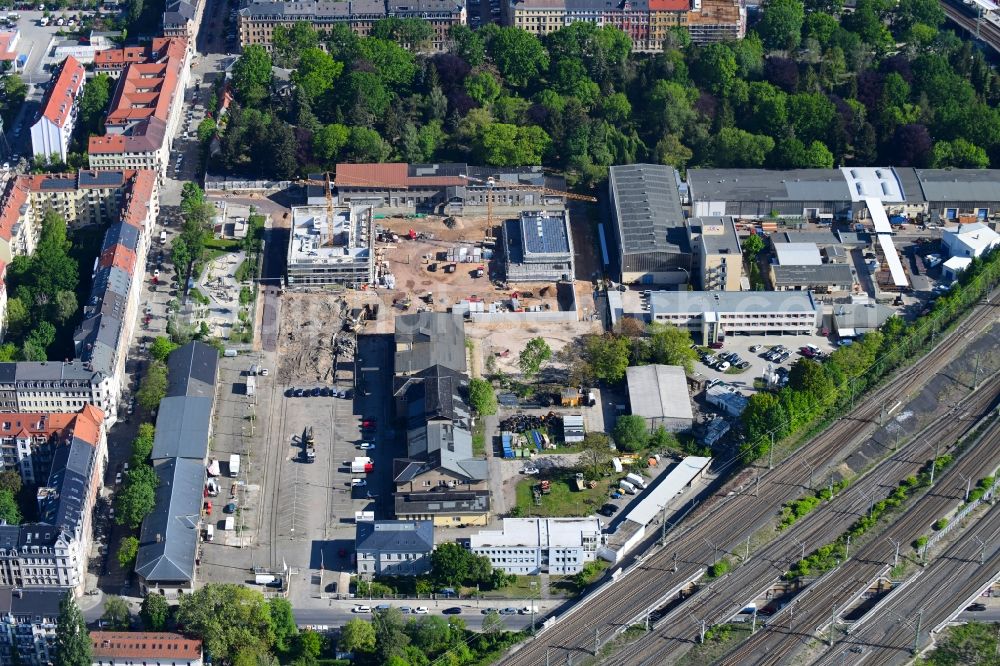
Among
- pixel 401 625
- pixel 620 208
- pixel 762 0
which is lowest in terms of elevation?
pixel 401 625

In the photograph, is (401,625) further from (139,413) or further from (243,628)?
(139,413)

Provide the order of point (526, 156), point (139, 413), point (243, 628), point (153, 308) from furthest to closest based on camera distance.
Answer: point (526, 156), point (153, 308), point (139, 413), point (243, 628)

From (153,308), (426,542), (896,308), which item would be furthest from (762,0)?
(426,542)

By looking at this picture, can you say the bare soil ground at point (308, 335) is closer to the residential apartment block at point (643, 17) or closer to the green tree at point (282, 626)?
the green tree at point (282, 626)

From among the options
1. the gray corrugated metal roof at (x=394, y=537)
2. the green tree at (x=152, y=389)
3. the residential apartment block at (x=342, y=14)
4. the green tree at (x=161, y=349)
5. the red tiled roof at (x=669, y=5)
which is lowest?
the gray corrugated metal roof at (x=394, y=537)

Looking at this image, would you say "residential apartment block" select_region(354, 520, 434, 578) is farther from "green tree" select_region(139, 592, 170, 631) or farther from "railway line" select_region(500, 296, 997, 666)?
"green tree" select_region(139, 592, 170, 631)

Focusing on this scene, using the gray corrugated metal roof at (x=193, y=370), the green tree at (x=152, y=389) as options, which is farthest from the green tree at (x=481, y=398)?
the green tree at (x=152, y=389)

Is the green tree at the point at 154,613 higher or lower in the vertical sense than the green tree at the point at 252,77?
lower
